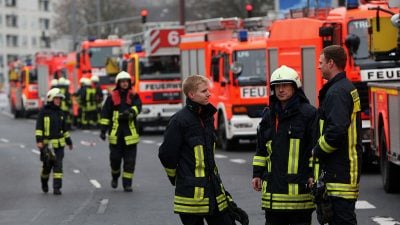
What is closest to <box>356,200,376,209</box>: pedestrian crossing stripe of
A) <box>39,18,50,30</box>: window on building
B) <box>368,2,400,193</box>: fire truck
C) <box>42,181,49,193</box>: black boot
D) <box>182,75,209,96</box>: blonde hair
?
<box>368,2,400,193</box>: fire truck

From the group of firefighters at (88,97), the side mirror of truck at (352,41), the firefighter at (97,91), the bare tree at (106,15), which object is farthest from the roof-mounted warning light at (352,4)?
the bare tree at (106,15)

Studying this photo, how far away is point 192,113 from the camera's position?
Result: 9375 mm

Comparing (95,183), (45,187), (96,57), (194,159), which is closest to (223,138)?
(95,183)

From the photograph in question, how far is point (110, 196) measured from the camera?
18.0m

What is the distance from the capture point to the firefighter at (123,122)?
60.1 feet

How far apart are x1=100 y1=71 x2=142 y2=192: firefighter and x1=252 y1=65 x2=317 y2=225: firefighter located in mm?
9205

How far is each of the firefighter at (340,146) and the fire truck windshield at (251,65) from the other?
58.3 ft

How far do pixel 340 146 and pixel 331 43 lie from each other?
11906 mm

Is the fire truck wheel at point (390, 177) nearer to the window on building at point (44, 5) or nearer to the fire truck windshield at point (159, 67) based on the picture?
the fire truck windshield at point (159, 67)

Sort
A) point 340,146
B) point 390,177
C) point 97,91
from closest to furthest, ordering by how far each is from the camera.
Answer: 1. point 340,146
2. point 390,177
3. point 97,91

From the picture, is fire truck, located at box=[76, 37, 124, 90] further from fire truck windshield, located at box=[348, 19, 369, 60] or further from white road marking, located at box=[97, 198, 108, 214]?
white road marking, located at box=[97, 198, 108, 214]

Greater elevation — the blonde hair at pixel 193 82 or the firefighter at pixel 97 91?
the blonde hair at pixel 193 82

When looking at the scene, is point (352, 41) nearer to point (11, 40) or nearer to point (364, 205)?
point (364, 205)

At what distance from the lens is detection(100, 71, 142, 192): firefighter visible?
18328mm
